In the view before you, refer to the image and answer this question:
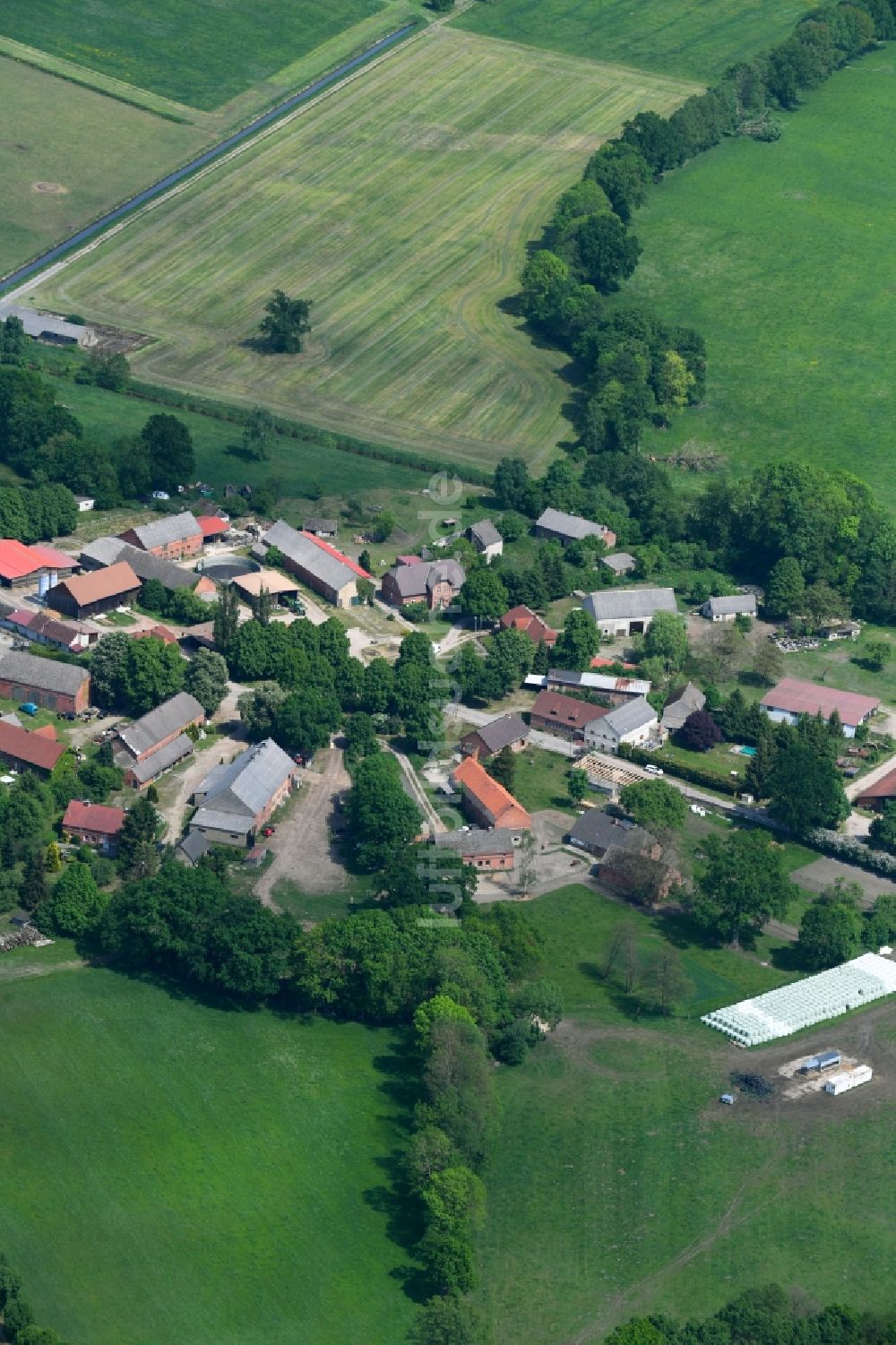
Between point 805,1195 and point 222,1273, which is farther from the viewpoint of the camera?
point 805,1195

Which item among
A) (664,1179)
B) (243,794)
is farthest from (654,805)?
(664,1179)

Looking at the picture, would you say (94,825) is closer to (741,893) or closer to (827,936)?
(741,893)

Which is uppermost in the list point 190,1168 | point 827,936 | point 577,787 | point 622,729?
point 827,936

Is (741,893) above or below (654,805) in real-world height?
above

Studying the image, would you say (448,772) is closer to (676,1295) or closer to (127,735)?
(127,735)

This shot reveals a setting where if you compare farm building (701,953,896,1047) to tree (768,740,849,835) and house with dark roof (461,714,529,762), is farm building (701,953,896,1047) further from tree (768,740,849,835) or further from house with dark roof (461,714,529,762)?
house with dark roof (461,714,529,762)

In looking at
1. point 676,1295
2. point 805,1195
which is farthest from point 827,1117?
point 676,1295
